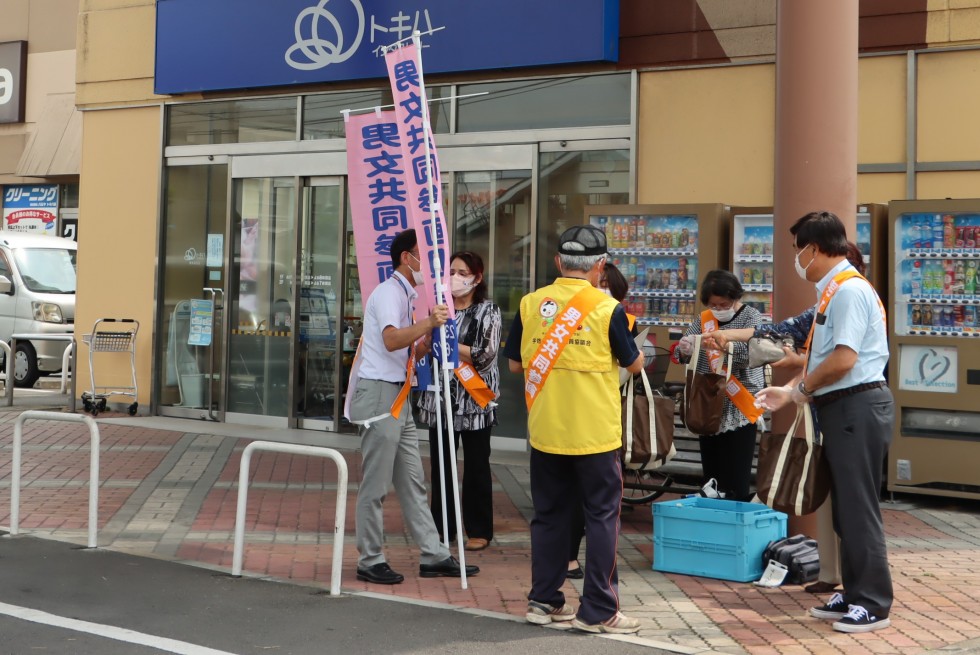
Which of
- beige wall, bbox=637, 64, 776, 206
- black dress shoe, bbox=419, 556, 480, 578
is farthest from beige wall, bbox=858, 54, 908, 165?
black dress shoe, bbox=419, 556, 480, 578

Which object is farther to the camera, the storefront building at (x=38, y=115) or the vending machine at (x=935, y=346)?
the storefront building at (x=38, y=115)

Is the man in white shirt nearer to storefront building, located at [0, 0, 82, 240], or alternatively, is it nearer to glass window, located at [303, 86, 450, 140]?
glass window, located at [303, 86, 450, 140]

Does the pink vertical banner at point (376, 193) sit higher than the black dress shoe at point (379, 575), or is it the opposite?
the pink vertical banner at point (376, 193)

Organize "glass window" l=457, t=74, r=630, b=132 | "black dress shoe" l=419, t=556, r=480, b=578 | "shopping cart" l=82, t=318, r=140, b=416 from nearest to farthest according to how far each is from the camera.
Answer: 1. "black dress shoe" l=419, t=556, r=480, b=578
2. "glass window" l=457, t=74, r=630, b=132
3. "shopping cart" l=82, t=318, r=140, b=416

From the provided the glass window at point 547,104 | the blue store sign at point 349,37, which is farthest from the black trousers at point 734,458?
the blue store sign at point 349,37

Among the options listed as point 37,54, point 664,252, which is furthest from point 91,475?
point 37,54

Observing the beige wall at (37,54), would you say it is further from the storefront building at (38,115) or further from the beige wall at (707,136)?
the beige wall at (707,136)

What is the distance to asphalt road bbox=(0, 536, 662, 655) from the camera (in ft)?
17.7

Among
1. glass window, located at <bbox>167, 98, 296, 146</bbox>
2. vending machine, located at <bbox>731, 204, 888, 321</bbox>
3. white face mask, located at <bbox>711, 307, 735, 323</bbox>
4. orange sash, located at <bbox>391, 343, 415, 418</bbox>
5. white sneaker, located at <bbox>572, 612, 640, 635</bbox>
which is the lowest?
white sneaker, located at <bbox>572, 612, 640, 635</bbox>

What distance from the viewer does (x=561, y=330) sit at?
5.69m

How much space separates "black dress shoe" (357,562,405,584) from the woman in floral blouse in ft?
3.15

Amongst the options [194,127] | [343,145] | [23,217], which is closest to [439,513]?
[343,145]

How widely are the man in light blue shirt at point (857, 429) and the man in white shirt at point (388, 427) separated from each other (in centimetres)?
204

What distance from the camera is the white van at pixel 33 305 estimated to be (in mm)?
18141
